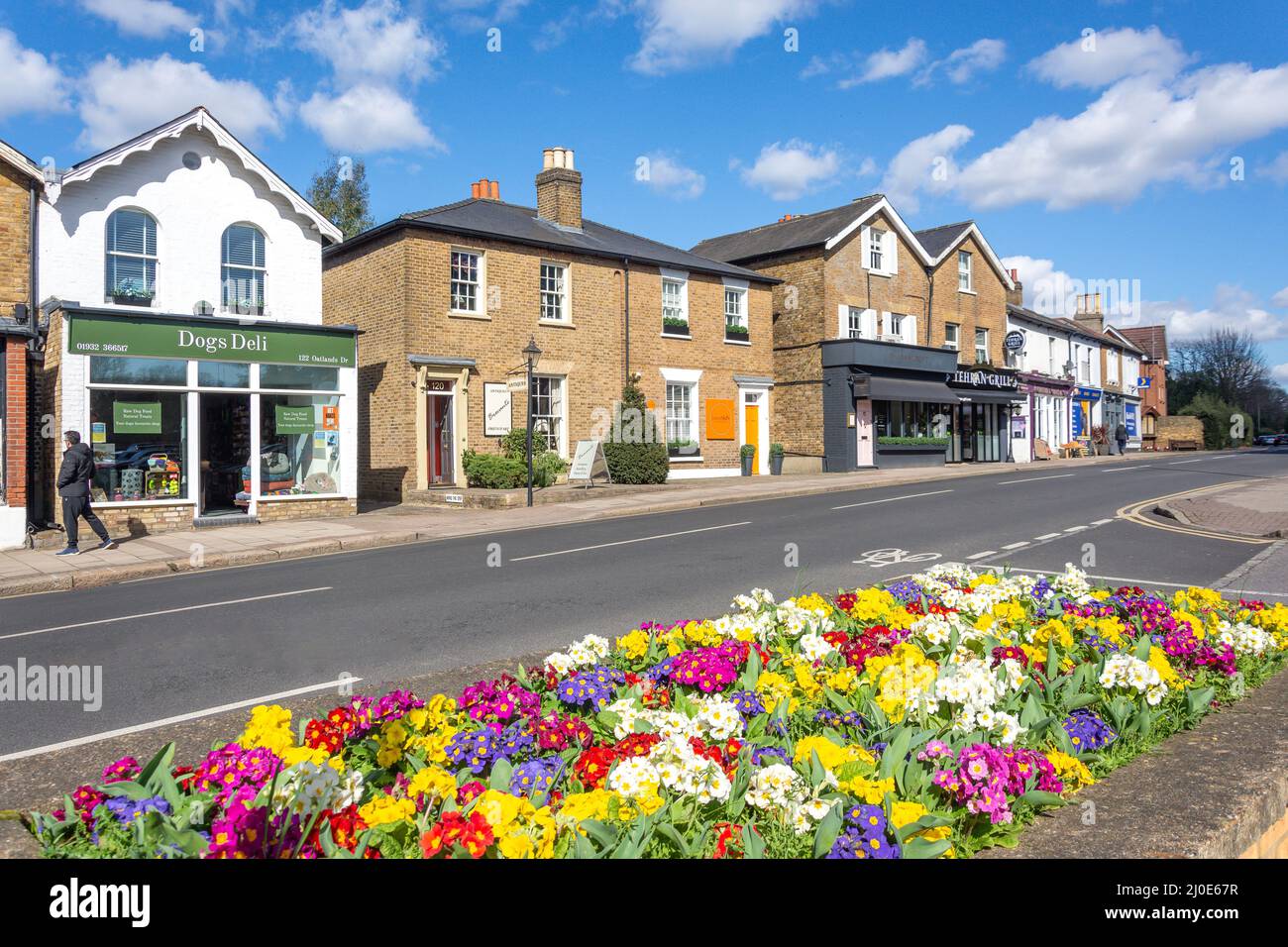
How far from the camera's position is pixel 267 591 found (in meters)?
10.0

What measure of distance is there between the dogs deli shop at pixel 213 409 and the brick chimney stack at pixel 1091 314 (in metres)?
51.2

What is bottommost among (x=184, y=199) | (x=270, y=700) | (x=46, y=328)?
(x=270, y=700)

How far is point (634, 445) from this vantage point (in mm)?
24391

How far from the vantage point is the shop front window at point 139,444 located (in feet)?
53.2

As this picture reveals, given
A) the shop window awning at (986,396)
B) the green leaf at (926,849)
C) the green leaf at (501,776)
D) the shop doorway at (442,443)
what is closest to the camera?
the green leaf at (926,849)

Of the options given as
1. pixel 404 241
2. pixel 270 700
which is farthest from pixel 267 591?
pixel 404 241

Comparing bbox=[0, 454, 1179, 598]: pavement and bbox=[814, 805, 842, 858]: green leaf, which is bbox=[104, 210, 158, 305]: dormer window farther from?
bbox=[814, 805, 842, 858]: green leaf

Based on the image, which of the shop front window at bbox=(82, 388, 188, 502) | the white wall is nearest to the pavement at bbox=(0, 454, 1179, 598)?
the shop front window at bbox=(82, 388, 188, 502)

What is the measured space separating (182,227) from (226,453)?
4554 millimetres

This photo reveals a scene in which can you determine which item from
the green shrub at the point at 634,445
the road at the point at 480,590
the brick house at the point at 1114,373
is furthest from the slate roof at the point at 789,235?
the brick house at the point at 1114,373

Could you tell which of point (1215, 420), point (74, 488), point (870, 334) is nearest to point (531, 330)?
point (74, 488)

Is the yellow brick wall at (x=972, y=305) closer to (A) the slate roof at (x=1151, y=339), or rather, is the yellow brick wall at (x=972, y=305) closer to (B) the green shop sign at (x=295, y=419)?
(B) the green shop sign at (x=295, y=419)
